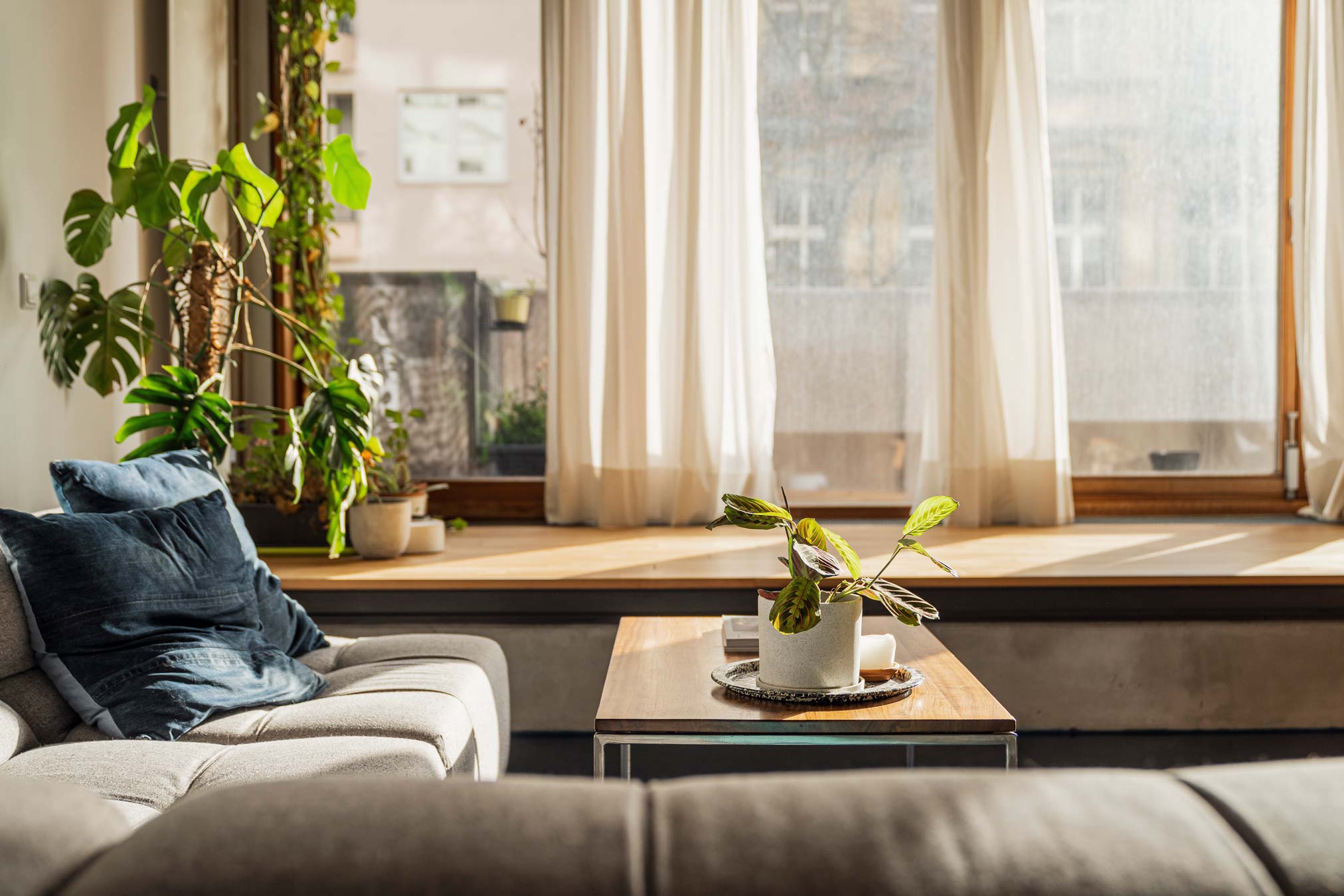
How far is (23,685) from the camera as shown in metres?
1.77

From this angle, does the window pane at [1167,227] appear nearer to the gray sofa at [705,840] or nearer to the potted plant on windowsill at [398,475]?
the potted plant on windowsill at [398,475]

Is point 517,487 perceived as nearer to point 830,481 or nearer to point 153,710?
point 830,481

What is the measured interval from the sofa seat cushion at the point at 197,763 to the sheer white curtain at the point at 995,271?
2.27 meters

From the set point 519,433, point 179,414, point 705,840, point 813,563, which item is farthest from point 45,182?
point 705,840

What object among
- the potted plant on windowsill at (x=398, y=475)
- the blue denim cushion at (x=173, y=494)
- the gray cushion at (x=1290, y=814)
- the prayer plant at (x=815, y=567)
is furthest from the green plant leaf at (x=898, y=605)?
the potted plant on windowsill at (x=398, y=475)

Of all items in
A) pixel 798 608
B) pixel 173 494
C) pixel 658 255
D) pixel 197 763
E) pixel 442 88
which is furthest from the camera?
pixel 442 88

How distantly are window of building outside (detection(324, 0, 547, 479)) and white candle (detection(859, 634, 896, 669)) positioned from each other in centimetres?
209

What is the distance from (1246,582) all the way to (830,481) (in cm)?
135

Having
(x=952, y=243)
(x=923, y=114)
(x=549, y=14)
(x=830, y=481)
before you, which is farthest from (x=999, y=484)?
(x=549, y=14)

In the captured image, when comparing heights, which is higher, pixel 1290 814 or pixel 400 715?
pixel 1290 814

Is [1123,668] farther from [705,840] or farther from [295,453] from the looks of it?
[705,840]

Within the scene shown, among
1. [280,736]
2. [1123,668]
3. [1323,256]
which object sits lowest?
[1123,668]

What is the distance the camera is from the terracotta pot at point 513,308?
11.9ft

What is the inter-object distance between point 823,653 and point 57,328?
6.58 feet
